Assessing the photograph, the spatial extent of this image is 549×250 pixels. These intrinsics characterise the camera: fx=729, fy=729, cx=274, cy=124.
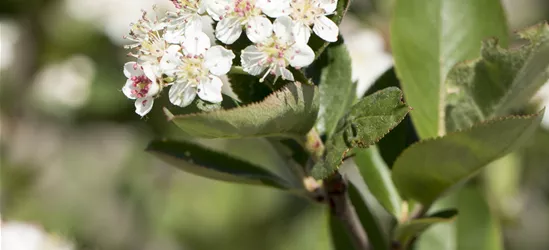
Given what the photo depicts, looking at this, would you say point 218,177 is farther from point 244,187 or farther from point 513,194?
point 244,187

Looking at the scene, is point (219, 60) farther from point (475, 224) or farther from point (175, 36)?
point (475, 224)

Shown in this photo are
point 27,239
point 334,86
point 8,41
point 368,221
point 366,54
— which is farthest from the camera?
point 8,41

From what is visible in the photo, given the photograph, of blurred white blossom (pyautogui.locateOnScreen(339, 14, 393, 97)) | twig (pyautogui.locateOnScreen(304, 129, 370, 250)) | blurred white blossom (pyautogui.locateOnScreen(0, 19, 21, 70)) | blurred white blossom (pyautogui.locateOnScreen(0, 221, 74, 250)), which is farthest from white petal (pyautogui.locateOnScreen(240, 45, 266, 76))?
blurred white blossom (pyautogui.locateOnScreen(0, 19, 21, 70))

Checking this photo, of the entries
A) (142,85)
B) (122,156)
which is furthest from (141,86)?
(122,156)

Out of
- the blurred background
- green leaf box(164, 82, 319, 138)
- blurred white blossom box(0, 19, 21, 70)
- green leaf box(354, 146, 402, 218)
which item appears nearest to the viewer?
green leaf box(164, 82, 319, 138)

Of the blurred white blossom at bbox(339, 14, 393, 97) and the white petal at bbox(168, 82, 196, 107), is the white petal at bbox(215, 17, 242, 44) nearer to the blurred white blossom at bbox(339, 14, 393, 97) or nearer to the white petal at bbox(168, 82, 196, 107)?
→ the white petal at bbox(168, 82, 196, 107)

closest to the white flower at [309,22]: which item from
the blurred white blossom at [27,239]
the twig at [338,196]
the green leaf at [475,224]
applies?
the twig at [338,196]

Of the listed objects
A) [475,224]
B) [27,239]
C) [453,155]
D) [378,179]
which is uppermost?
[453,155]

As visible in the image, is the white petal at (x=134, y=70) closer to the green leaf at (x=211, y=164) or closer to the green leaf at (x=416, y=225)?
the green leaf at (x=211, y=164)
